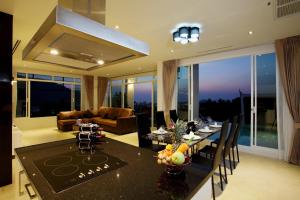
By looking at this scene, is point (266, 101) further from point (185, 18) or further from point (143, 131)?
point (143, 131)

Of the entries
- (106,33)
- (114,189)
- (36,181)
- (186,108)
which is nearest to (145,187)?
(114,189)

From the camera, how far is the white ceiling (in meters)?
2.24

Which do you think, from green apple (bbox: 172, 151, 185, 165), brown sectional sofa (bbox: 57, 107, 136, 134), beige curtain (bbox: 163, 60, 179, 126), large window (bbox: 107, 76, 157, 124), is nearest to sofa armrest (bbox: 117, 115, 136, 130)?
brown sectional sofa (bbox: 57, 107, 136, 134)

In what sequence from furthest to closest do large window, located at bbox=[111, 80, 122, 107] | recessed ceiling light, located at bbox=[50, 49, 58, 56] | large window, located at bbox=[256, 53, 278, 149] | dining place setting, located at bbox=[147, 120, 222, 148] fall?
large window, located at bbox=[111, 80, 122, 107], large window, located at bbox=[256, 53, 278, 149], dining place setting, located at bbox=[147, 120, 222, 148], recessed ceiling light, located at bbox=[50, 49, 58, 56]

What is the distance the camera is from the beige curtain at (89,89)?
852 cm

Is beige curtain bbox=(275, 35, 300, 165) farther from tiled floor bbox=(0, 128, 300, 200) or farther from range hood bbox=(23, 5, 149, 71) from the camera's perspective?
range hood bbox=(23, 5, 149, 71)

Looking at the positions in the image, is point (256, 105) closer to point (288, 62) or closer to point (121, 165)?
point (288, 62)

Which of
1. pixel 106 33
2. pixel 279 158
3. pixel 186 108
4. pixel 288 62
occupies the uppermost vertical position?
pixel 288 62

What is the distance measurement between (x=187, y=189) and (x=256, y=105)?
159 inches

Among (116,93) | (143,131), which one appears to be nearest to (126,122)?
(143,131)

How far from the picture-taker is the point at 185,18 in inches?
103

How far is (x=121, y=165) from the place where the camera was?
4.23 feet

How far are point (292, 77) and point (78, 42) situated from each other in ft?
14.0

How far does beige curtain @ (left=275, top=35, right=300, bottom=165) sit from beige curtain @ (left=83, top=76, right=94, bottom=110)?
8.08 meters
